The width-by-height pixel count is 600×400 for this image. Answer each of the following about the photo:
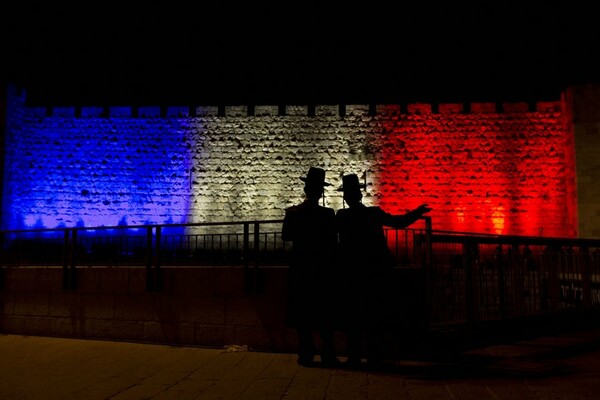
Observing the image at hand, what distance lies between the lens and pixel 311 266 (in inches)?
172

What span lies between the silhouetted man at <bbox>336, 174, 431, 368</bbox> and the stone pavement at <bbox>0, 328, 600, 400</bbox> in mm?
292

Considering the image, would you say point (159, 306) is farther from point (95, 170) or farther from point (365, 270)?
point (95, 170)

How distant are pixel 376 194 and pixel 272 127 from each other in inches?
157

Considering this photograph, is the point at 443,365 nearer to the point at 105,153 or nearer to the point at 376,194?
the point at 376,194

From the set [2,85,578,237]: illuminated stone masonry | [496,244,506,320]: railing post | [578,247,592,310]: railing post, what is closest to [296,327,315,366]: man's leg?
[496,244,506,320]: railing post

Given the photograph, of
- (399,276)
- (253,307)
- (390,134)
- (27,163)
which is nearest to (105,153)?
(27,163)

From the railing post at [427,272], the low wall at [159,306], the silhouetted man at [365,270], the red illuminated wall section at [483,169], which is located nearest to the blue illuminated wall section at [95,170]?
the red illuminated wall section at [483,169]

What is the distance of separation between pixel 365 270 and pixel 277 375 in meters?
1.18

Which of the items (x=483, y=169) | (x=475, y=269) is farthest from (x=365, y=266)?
(x=483, y=169)

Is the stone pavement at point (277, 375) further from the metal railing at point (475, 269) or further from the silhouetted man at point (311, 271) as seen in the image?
the metal railing at point (475, 269)

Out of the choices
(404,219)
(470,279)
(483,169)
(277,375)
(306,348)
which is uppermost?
(483,169)

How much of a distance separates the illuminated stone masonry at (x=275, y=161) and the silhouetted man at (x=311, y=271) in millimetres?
10625

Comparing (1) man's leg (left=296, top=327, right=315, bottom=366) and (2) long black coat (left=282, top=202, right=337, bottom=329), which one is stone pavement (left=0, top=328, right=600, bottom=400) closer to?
(1) man's leg (left=296, top=327, right=315, bottom=366)

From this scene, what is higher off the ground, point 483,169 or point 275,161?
point 275,161
